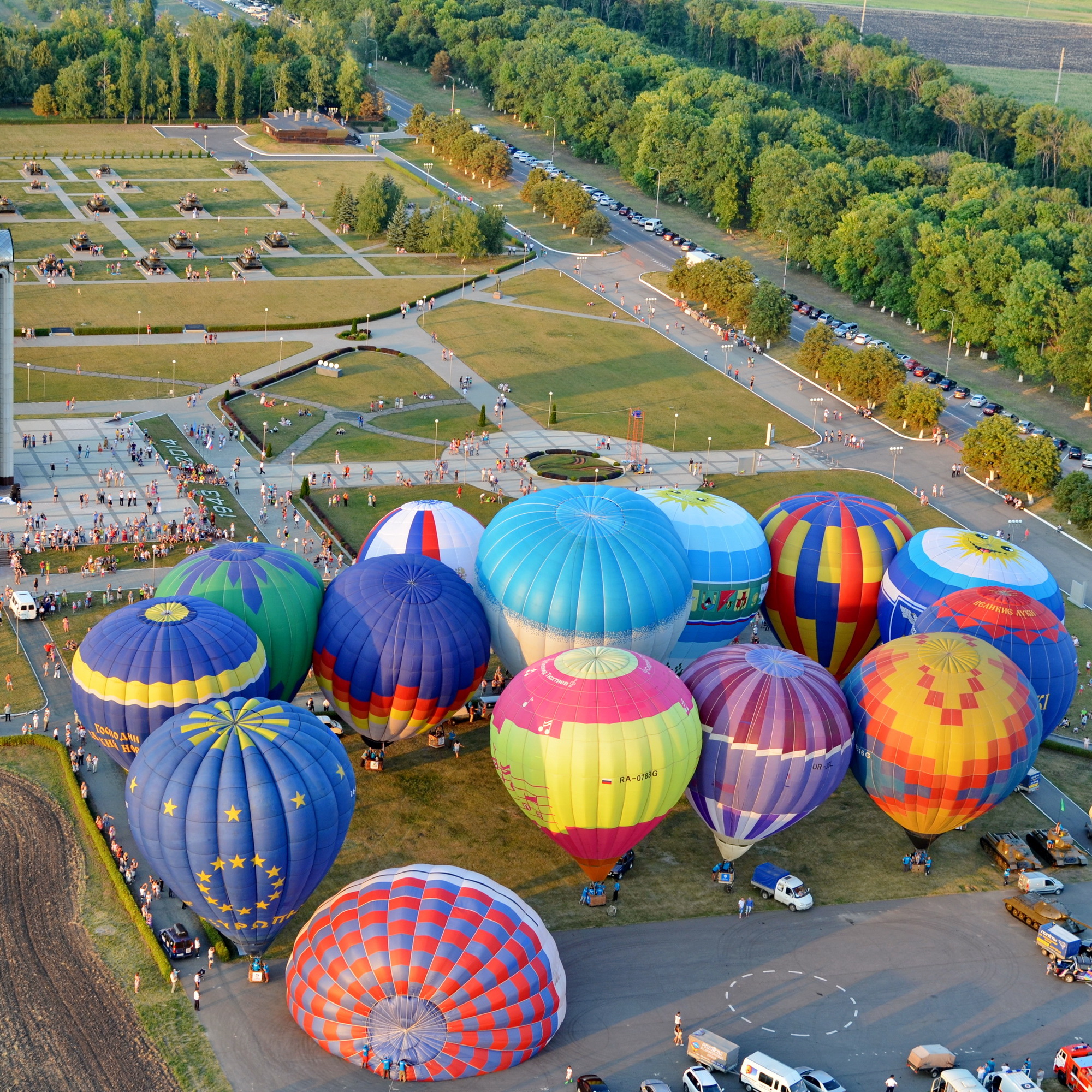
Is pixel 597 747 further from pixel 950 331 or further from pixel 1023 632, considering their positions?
pixel 950 331

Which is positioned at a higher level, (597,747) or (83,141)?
(83,141)

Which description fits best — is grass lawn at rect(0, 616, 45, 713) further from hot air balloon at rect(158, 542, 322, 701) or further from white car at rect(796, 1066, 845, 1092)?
white car at rect(796, 1066, 845, 1092)

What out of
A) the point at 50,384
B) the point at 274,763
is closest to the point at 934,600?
the point at 274,763

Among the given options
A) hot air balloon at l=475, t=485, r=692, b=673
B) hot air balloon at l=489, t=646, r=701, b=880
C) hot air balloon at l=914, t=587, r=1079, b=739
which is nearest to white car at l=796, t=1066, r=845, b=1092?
hot air balloon at l=489, t=646, r=701, b=880

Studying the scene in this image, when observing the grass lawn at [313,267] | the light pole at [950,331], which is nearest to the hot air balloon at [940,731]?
the light pole at [950,331]

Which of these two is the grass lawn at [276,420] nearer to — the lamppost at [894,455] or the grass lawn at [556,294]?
the grass lawn at [556,294]

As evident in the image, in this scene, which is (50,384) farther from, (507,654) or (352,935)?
(352,935)

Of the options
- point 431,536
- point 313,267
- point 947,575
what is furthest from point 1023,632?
point 313,267
